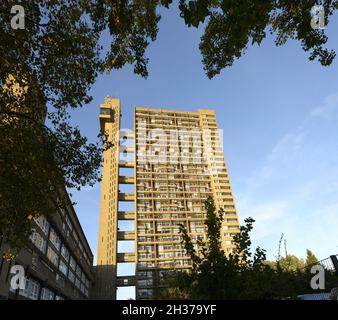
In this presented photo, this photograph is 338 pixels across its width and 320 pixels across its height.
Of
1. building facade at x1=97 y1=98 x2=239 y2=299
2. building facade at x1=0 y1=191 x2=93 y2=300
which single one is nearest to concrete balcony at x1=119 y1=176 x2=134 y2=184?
building facade at x1=97 y1=98 x2=239 y2=299

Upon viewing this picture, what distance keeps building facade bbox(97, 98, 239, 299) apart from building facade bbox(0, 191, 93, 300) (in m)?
12.6

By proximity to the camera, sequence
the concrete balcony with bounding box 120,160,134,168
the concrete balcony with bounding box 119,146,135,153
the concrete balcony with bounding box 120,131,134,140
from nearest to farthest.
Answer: the concrete balcony with bounding box 120,160,134,168, the concrete balcony with bounding box 119,146,135,153, the concrete balcony with bounding box 120,131,134,140

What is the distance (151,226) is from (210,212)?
261ft

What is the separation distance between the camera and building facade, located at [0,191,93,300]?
30.5m

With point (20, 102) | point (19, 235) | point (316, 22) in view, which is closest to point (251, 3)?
point (316, 22)

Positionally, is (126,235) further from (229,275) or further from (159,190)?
(229,275)

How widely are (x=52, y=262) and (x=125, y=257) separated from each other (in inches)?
1488

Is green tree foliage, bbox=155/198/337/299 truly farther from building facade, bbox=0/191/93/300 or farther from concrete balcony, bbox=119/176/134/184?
concrete balcony, bbox=119/176/134/184

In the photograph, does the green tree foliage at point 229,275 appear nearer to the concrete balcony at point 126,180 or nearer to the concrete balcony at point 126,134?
the concrete balcony at point 126,180

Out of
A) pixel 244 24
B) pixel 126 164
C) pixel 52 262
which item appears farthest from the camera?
pixel 126 164

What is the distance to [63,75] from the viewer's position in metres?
12.7

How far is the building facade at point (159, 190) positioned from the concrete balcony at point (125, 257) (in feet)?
0.78

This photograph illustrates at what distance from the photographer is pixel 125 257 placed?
79688mm

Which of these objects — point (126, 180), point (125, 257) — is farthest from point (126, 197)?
point (125, 257)
